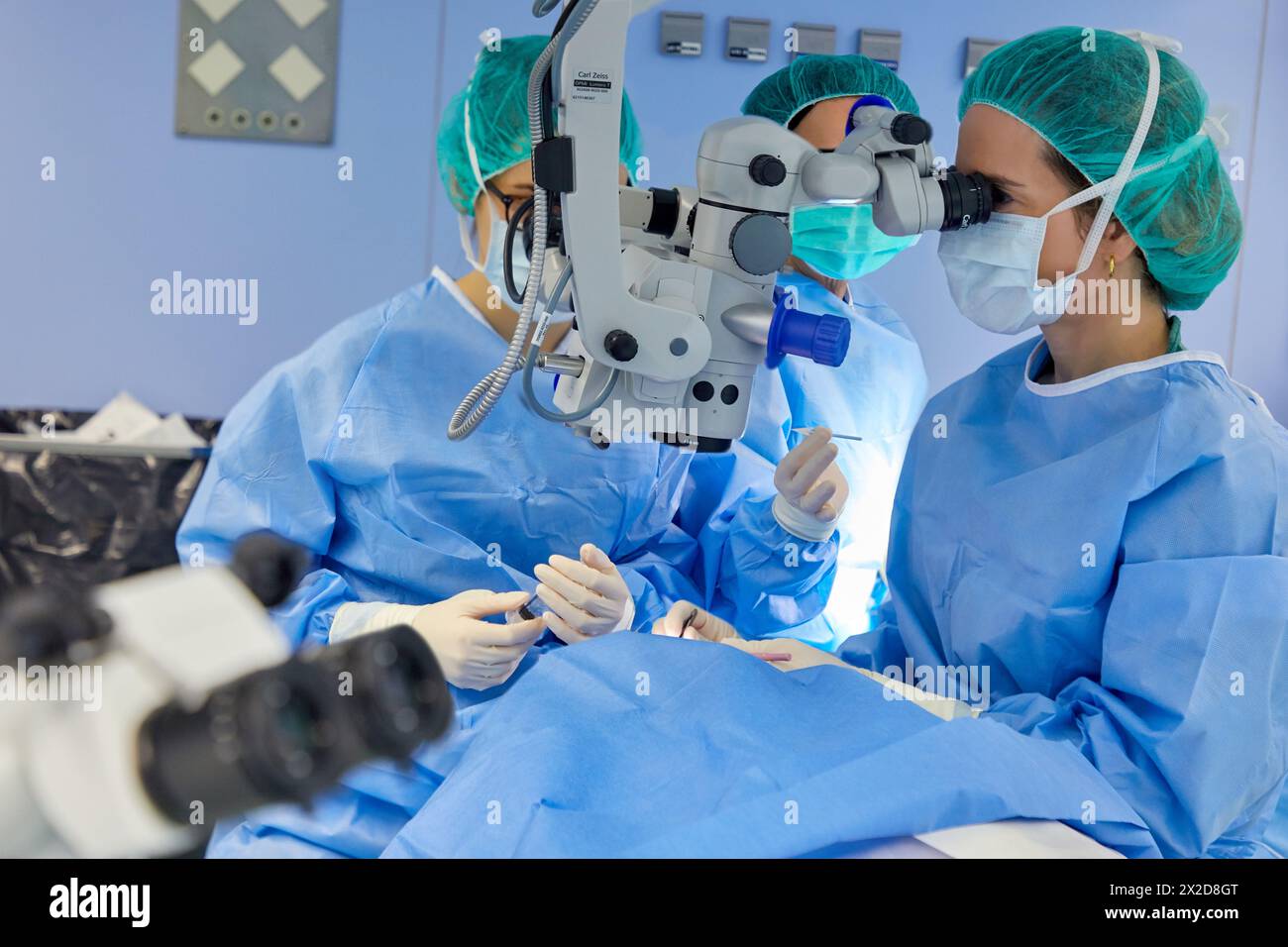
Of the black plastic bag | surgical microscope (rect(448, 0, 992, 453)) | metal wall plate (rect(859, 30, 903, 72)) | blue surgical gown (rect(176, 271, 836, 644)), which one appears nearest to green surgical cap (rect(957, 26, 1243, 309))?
surgical microscope (rect(448, 0, 992, 453))

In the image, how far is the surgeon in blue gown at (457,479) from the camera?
167 centimetres

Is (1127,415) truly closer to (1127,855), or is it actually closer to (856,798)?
(1127,855)

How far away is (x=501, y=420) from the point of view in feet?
5.95

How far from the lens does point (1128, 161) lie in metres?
1.44

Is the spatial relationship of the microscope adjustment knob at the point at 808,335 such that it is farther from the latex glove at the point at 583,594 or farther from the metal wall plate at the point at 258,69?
the metal wall plate at the point at 258,69

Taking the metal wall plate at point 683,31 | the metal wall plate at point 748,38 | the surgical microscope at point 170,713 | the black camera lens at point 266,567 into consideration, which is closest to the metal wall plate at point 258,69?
the metal wall plate at point 683,31

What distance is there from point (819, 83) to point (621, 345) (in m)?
1.32

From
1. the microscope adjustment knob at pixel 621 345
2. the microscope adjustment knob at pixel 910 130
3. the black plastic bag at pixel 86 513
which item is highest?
the microscope adjustment knob at pixel 910 130

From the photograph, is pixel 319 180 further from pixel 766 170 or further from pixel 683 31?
pixel 766 170

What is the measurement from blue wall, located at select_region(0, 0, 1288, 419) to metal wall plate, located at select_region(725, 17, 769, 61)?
0.05 meters

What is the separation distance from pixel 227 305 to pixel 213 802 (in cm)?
330

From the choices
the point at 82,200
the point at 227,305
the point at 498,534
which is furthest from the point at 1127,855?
the point at 82,200

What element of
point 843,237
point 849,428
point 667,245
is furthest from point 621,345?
point 849,428

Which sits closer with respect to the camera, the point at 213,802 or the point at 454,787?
the point at 213,802
